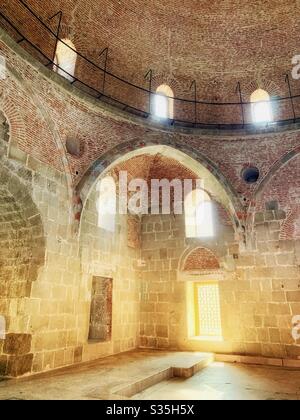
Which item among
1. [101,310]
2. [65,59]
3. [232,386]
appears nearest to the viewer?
[232,386]

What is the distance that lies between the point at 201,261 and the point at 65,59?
763 cm

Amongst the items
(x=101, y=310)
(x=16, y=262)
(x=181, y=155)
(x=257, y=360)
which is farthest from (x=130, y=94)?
(x=257, y=360)

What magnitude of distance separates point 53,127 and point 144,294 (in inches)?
258

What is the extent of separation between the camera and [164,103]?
11664 mm

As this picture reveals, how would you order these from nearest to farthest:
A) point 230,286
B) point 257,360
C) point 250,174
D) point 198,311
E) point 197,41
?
1. point 257,360
2. point 230,286
3. point 250,174
4. point 198,311
5. point 197,41

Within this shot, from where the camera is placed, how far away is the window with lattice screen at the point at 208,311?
11.0 meters

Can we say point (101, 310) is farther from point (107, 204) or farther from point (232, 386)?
point (232, 386)

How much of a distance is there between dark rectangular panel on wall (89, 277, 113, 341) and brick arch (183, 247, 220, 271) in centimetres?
278

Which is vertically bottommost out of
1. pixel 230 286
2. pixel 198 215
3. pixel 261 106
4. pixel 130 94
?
A: pixel 230 286

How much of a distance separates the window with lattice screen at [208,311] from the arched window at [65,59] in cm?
795

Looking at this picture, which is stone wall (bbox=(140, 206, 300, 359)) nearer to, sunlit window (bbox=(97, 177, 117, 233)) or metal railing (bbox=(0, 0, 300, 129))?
sunlit window (bbox=(97, 177, 117, 233))

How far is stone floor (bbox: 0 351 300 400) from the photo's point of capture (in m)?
5.53
